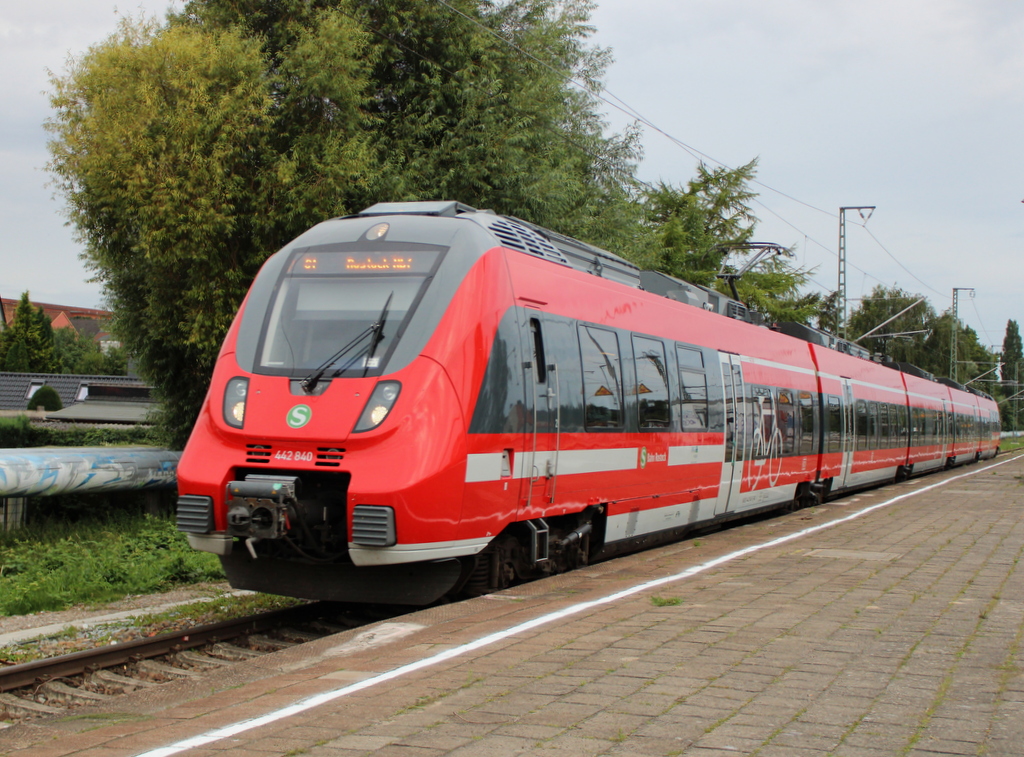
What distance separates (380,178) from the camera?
16156 mm

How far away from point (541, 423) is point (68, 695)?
4.14 m

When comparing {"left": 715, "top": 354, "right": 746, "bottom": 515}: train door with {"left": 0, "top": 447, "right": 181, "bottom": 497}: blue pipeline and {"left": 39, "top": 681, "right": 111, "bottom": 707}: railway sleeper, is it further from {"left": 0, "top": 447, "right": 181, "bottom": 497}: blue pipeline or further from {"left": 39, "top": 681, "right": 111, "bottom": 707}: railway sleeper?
{"left": 39, "top": 681, "right": 111, "bottom": 707}: railway sleeper

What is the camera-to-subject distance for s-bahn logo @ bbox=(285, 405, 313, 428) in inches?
295

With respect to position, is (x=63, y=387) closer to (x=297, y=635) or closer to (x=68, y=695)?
(x=297, y=635)

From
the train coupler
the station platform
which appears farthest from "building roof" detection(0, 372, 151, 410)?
the station platform

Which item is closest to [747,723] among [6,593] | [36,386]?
[6,593]

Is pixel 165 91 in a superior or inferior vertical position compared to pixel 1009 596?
superior

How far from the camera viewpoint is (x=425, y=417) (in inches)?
288

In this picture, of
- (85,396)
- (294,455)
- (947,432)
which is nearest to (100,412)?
(85,396)

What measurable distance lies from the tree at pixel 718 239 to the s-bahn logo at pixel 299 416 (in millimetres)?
34507

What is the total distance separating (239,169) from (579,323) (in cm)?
813

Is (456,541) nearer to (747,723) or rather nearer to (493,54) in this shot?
(747,723)

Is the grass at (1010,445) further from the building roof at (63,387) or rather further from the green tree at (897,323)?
the building roof at (63,387)

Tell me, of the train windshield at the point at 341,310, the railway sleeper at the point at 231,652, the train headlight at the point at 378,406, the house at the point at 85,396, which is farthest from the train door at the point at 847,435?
the house at the point at 85,396
